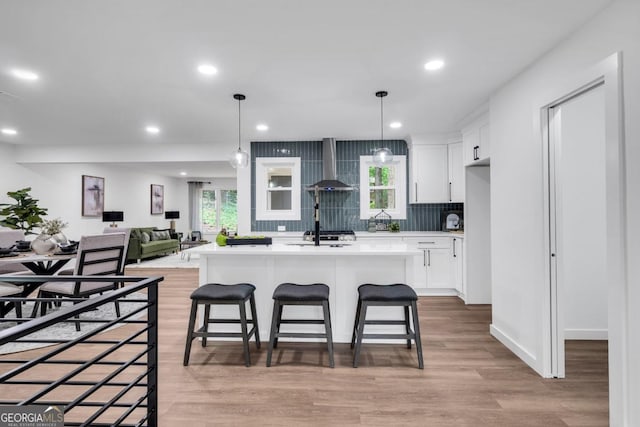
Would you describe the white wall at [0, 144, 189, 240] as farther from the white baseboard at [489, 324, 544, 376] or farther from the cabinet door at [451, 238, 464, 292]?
the white baseboard at [489, 324, 544, 376]

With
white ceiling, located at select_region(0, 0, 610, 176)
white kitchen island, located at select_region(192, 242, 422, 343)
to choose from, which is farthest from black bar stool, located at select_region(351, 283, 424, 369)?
white ceiling, located at select_region(0, 0, 610, 176)

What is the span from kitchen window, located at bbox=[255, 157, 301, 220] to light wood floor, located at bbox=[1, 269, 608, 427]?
2.67m

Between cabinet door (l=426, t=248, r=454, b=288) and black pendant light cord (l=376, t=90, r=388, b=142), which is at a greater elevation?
black pendant light cord (l=376, t=90, r=388, b=142)

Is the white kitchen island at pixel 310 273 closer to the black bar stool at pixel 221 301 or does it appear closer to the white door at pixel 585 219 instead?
the black bar stool at pixel 221 301

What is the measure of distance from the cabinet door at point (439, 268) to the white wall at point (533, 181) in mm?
1417

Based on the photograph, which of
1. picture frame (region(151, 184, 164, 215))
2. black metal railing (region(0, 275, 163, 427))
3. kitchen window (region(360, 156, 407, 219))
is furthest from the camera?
picture frame (region(151, 184, 164, 215))

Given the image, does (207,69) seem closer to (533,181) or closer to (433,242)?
(533,181)

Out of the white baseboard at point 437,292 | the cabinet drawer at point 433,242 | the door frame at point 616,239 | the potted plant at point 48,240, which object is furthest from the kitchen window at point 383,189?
the potted plant at point 48,240

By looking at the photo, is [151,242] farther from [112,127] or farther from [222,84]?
[222,84]

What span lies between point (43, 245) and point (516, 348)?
488 centimetres

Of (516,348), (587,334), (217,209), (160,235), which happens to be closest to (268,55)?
(516,348)

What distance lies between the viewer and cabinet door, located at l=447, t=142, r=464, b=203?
15.4ft

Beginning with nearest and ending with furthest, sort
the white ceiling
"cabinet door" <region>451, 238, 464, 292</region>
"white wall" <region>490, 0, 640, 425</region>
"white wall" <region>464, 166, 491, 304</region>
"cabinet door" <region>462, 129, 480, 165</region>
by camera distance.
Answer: "white wall" <region>490, 0, 640, 425</region> < the white ceiling < "cabinet door" <region>462, 129, 480, 165</region> < "white wall" <region>464, 166, 491, 304</region> < "cabinet door" <region>451, 238, 464, 292</region>

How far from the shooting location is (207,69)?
267 cm
